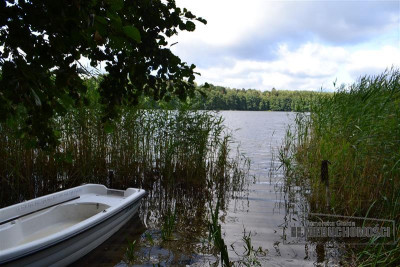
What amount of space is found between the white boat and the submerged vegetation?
3.19 metres

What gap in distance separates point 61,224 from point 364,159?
462 cm

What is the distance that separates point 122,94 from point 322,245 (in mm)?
3893

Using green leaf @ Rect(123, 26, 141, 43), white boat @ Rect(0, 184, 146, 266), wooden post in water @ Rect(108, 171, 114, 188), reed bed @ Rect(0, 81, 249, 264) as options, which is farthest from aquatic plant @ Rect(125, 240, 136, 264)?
green leaf @ Rect(123, 26, 141, 43)

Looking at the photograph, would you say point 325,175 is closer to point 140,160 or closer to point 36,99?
point 140,160

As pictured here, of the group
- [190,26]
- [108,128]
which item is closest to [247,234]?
[108,128]

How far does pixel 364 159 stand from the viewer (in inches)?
185

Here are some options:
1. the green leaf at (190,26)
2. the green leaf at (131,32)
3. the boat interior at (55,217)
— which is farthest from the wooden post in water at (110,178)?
the green leaf at (131,32)

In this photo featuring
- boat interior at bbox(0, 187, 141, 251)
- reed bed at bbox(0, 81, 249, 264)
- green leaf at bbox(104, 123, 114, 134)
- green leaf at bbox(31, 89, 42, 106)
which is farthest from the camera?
reed bed at bbox(0, 81, 249, 264)

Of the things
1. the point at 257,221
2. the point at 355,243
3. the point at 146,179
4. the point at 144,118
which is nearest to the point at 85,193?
the point at 146,179

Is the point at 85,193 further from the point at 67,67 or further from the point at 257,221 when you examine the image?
the point at 67,67

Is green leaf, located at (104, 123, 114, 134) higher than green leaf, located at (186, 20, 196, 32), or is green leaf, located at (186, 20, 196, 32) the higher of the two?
green leaf, located at (186, 20, 196, 32)

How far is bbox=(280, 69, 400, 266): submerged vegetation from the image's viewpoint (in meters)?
3.94

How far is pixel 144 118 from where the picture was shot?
6.76m

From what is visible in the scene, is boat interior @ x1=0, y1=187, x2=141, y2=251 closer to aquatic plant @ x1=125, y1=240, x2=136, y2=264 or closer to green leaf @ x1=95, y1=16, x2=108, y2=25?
aquatic plant @ x1=125, y1=240, x2=136, y2=264
